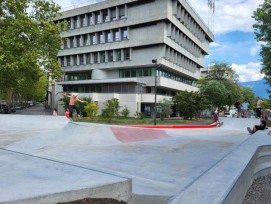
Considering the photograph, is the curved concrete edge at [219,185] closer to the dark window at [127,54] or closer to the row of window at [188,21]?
the dark window at [127,54]

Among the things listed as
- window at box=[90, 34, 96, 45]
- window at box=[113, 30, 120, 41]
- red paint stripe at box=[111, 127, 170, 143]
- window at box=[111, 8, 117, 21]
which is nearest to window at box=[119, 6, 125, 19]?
window at box=[111, 8, 117, 21]

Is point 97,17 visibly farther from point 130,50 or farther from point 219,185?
point 219,185

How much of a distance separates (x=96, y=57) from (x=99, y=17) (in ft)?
22.9

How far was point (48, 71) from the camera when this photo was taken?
104 feet

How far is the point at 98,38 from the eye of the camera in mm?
52188

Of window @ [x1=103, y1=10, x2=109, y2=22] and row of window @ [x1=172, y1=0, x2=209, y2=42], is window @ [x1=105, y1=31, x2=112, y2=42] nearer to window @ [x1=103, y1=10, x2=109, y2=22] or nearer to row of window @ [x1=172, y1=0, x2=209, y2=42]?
window @ [x1=103, y1=10, x2=109, y2=22]

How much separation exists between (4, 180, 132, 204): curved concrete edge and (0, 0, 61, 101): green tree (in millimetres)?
24994

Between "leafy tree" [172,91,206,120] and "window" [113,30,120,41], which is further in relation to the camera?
"window" [113,30,120,41]

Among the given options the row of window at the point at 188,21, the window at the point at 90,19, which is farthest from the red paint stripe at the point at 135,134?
the window at the point at 90,19

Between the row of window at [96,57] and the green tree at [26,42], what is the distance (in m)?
17.9

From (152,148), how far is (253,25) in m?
27.9

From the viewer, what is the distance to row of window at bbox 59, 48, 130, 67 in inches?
1925

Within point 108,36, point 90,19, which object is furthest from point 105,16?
point 108,36

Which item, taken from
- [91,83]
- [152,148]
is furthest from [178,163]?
[91,83]
